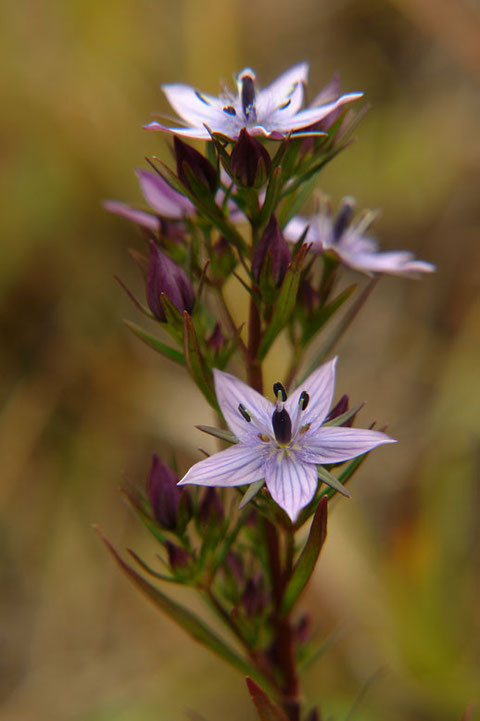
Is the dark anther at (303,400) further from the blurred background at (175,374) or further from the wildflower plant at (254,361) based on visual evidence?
the blurred background at (175,374)

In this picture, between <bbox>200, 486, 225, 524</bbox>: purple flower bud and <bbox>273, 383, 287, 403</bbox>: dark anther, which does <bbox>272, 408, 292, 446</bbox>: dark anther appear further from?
<bbox>200, 486, 225, 524</bbox>: purple flower bud

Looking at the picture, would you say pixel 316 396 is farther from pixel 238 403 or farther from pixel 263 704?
pixel 263 704

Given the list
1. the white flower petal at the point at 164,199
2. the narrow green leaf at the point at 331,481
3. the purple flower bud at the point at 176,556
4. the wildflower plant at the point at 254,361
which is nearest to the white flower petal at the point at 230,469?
the wildflower plant at the point at 254,361

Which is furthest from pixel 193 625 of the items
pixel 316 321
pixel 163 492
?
pixel 316 321

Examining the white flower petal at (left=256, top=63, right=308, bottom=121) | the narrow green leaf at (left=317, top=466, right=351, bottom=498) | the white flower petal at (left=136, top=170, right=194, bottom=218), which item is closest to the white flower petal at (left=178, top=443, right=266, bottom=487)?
the narrow green leaf at (left=317, top=466, right=351, bottom=498)

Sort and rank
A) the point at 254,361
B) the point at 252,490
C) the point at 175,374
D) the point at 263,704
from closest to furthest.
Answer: the point at 252,490
the point at 263,704
the point at 254,361
the point at 175,374
